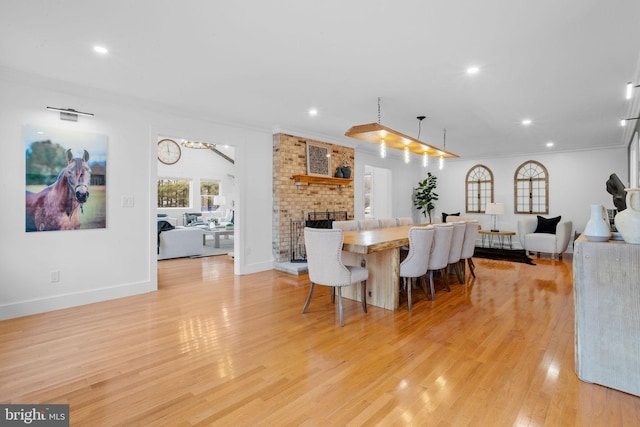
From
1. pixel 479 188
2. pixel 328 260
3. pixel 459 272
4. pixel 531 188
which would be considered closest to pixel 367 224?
pixel 459 272

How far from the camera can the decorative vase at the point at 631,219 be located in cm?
203

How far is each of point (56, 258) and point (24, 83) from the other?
6.05 feet

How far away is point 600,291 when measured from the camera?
2088mm

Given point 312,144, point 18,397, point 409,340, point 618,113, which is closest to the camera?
point 18,397

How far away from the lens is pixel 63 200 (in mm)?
3584

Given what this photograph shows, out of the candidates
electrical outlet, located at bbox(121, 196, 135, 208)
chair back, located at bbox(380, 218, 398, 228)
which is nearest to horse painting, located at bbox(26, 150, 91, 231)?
electrical outlet, located at bbox(121, 196, 135, 208)

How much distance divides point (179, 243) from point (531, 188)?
27.3ft

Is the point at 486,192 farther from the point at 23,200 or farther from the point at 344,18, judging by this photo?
the point at 23,200

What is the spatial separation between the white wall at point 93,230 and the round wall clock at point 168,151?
608 centimetres

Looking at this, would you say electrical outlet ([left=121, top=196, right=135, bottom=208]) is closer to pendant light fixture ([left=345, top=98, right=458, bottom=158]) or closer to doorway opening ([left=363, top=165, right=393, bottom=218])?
pendant light fixture ([left=345, top=98, right=458, bottom=158])

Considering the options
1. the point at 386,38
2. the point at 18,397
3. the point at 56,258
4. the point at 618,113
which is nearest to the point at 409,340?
the point at 386,38

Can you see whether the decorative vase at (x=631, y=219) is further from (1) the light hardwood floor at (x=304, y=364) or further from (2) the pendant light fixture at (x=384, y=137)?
(2) the pendant light fixture at (x=384, y=137)

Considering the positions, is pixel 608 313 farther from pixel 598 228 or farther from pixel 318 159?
pixel 318 159

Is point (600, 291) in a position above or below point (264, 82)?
below
